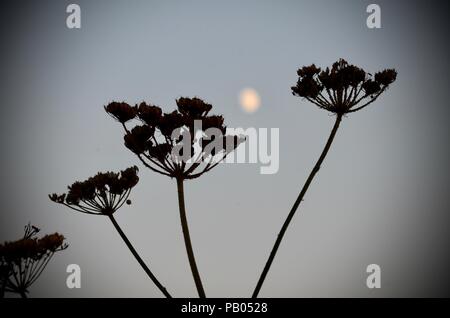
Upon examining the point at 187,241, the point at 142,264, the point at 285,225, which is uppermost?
the point at 285,225

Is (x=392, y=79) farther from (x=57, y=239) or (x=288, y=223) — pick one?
(x=57, y=239)

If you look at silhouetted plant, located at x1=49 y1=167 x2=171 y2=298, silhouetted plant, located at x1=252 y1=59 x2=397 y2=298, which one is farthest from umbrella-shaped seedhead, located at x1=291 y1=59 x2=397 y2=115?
silhouetted plant, located at x1=49 y1=167 x2=171 y2=298

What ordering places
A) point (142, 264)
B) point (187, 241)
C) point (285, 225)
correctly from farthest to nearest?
1. point (187, 241)
2. point (142, 264)
3. point (285, 225)

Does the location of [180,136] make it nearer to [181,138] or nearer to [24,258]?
[181,138]

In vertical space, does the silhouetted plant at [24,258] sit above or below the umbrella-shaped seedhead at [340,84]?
below

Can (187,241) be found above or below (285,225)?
below

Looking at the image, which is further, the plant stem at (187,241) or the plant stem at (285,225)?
the plant stem at (187,241)

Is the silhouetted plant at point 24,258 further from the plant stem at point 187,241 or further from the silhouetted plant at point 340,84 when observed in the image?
the silhouetted plant at point 340,84

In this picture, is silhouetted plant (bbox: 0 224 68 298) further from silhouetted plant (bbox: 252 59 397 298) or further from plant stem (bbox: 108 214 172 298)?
silhouetted plant (bbox: 252 59 397 298)

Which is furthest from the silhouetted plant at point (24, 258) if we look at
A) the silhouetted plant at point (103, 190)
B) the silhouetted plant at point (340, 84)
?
the silhouetted plant at point (340, 84)

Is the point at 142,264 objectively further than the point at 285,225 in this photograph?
Yes

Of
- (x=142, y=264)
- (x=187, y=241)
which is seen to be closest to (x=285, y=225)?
(x=187, y=241)
